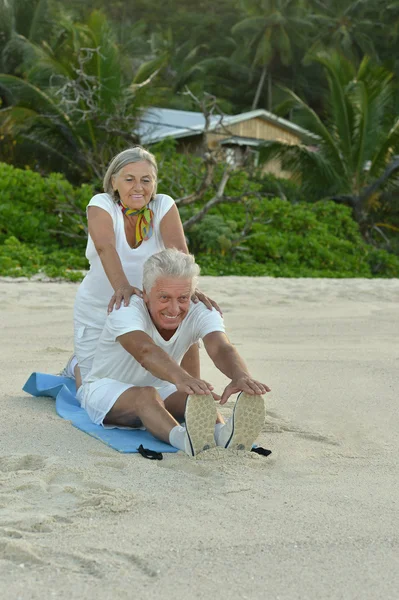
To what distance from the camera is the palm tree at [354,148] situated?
1648 cm

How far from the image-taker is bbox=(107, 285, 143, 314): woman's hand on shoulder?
369 centimetres

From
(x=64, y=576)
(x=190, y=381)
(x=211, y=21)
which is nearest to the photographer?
(x=64, y=576)

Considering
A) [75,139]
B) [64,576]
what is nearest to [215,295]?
[64,576]

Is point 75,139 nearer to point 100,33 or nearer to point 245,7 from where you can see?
point 100,33

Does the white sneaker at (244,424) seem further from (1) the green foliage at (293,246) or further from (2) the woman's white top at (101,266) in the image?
(1) the green foliage at (293,246)

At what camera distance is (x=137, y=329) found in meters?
3.58

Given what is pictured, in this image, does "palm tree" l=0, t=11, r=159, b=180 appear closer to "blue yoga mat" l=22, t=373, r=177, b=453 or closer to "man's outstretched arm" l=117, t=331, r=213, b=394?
"blue yoga mat" l=22, t=373, r=177, b=453

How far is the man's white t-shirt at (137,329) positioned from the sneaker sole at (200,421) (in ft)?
1.57

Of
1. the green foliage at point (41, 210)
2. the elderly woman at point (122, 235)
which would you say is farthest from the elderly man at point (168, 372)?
the green foliage at point (41, 210)

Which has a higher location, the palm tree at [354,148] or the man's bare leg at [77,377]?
the palm tree at [354,148]

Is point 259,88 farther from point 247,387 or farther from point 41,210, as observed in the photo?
point 247,387

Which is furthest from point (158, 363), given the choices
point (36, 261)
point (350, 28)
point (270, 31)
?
point (270, 31)

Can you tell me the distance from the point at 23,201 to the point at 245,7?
73.0 ft

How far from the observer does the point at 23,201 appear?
12.7 m
